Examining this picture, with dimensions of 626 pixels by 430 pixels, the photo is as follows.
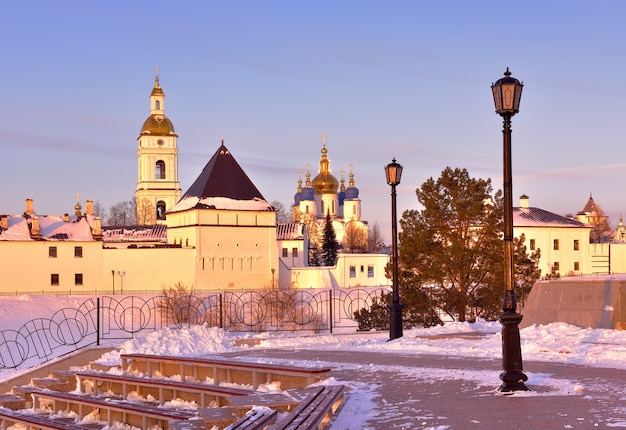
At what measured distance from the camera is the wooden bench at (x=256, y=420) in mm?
7984

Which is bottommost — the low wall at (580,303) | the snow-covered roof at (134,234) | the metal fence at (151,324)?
the metal fence at (151,324)

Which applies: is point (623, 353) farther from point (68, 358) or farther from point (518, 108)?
point (68, 358)

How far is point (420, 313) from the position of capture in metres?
29.4

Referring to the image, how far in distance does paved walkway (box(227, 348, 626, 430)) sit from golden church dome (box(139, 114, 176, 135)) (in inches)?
3797

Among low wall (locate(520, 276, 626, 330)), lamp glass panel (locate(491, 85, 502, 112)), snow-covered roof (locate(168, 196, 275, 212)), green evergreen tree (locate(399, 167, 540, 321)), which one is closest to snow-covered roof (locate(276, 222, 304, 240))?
snow-covered roof (locate(168, 196, 275, 212))

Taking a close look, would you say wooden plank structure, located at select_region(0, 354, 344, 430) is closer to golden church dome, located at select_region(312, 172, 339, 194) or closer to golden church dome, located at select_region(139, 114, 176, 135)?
golden church dome, located at select_region(139, 114, 176, 135)

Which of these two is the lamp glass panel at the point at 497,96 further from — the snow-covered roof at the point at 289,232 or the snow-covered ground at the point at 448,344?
the snow-covered roof at the point at 289,232

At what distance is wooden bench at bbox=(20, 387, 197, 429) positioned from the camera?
416 inches

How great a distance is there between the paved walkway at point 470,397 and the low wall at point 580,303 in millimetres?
3486

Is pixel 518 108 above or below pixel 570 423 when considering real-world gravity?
above

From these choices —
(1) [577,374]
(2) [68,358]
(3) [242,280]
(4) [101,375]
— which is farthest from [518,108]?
(3) [242,280]

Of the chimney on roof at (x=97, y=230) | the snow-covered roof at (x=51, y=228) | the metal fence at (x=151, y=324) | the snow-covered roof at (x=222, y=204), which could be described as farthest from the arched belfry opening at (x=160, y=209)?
the metal fence at (x=151, y=324)

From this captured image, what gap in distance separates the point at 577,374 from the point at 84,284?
63.3 metres

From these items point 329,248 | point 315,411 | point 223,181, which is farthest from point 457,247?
point 329,248
